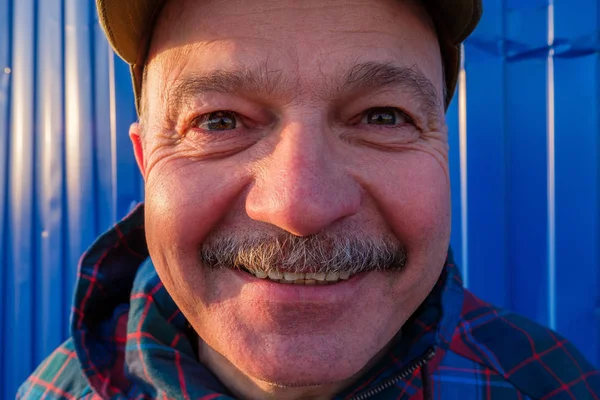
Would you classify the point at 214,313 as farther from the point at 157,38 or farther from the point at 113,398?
the point at 157,38

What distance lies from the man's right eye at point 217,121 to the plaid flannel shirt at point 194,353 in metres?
0.51

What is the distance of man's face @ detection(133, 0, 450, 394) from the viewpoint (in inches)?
33.4

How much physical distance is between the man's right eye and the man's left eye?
29 centimetres

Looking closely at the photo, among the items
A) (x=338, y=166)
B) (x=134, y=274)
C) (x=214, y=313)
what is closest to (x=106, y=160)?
(x=134, y=274)

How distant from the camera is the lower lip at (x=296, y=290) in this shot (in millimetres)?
868

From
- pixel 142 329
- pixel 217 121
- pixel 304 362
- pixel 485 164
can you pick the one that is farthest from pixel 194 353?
pixel 485 164

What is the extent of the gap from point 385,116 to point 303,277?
42 cm

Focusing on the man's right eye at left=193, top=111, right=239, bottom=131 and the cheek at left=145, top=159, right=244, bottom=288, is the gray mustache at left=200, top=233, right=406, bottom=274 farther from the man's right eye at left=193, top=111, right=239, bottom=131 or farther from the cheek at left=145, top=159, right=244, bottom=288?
the man's right eye at left=193, top=111, right=239, bottom=131

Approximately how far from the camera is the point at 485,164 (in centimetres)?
195

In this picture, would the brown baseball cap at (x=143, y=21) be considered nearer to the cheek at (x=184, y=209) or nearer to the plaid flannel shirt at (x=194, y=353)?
the cheek at (x=184, y=209)

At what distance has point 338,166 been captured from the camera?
87 cm

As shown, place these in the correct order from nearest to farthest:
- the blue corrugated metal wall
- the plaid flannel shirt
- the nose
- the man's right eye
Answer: the nose < the man's right eye < the plaid flannel shirt < the blue corrugated metal wall

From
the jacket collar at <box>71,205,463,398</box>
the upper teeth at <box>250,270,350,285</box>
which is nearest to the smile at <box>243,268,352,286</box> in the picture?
the upper teeth at <box>250,270,350,285</box>

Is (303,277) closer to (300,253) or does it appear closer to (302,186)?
(300,253)
